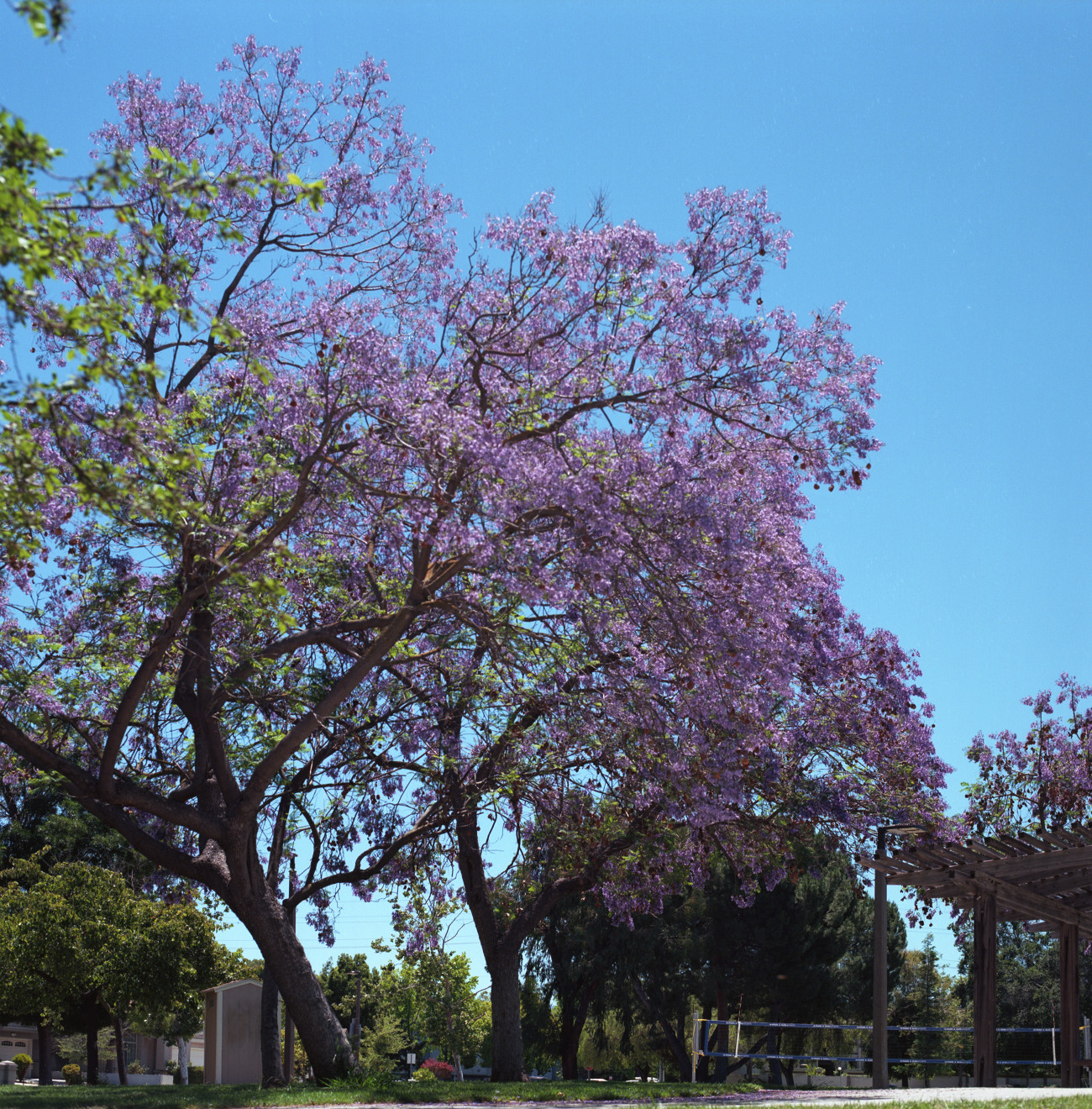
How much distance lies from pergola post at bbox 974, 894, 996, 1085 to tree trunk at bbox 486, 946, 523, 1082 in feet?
20.1

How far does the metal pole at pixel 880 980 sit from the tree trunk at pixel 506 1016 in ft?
Answer: 16.2

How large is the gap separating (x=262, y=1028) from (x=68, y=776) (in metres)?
7.82

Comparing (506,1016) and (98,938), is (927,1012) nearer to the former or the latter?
(506,1016)

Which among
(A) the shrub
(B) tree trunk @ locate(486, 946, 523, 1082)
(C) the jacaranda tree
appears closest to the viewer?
(C) the jacaranda tree

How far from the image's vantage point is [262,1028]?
59.8ft

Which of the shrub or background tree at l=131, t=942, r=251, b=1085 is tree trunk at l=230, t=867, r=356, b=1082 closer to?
A: background tree at l=131, t=942, r=251, b=1085

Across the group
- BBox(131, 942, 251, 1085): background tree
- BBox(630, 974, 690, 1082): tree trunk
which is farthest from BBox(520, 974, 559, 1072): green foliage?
BBox(131, 942, 251, 1085): background tree

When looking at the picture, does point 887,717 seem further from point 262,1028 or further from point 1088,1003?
point 1088,1003

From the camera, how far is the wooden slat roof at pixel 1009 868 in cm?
1398

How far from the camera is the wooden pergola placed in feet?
46.4

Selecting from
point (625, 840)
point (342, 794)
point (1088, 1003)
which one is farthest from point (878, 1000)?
point (1088, 1003)

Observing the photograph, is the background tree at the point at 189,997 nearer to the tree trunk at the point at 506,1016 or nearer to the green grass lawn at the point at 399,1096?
the tree trunk at the point at 506,1016

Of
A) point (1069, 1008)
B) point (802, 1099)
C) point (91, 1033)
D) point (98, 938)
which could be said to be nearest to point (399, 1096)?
point (802, 1099)

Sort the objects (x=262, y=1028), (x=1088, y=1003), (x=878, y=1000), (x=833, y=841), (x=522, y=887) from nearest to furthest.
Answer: (x=878, y=1000)
(x=833, y=841)
(x=262, y=1028)
(x=522, y=887)
(x=1088, y=1003)
